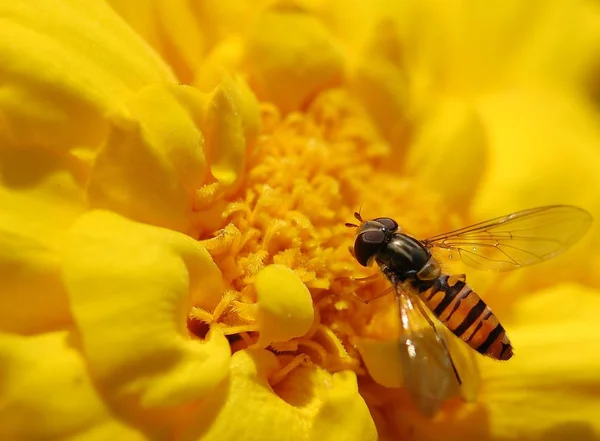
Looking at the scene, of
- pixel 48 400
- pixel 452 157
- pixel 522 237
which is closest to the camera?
pixel 48 400

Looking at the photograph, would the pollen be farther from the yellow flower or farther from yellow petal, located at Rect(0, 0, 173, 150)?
yellow petal, located at Rect(0, 0, 173, 150)

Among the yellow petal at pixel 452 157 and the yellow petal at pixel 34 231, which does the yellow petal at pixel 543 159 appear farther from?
the yellow petal at pixel 34 231

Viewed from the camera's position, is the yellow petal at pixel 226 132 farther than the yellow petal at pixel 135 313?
Yes

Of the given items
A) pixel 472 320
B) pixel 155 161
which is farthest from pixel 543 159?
pixel 155 161

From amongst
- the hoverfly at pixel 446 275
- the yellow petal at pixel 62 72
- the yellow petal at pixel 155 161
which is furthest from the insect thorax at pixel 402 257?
the yellow petal at pixel 62 72

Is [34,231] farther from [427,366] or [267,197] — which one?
[427,366]

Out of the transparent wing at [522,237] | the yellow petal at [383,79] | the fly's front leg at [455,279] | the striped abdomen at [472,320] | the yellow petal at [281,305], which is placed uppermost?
the yellow petal at [383,79]
